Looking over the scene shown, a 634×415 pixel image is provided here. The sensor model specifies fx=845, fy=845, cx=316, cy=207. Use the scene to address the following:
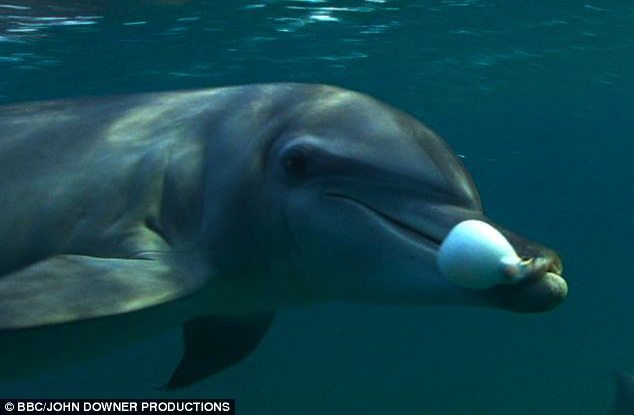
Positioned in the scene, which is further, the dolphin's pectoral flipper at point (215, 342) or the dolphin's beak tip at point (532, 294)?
the dolphin's pectoral flipper at point (215, 342)

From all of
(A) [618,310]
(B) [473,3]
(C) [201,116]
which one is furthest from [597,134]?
(C) [201,116]

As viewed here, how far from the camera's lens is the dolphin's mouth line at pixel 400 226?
13.9 feet

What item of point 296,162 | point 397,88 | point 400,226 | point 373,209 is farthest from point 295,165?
point 397,88

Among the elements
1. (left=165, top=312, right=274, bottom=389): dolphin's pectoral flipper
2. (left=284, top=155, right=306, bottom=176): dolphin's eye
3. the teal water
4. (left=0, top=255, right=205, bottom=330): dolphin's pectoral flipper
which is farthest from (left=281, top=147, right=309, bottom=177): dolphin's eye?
the teal water

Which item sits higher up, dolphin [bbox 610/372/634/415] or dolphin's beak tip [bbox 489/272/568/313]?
dolphin's beak tip [bbox 489/272/568/313]

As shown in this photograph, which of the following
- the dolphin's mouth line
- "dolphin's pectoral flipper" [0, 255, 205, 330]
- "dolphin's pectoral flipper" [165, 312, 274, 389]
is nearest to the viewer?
"dolphin's pectoral flipper" [0, 255, 205, 330]

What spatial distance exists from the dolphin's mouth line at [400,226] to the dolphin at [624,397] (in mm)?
14752

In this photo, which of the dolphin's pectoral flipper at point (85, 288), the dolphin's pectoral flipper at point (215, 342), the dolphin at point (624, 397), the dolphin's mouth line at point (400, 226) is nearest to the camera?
the dolphin's pectoral flipper at point (85, 288)

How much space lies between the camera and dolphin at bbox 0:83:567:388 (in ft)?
14.0

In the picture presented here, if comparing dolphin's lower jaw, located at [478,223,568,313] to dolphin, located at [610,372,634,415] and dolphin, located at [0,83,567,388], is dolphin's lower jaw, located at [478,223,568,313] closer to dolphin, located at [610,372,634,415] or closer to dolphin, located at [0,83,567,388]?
dolphin, located at [0,83,567,388]

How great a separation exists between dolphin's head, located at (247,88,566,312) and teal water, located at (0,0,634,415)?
1042cm

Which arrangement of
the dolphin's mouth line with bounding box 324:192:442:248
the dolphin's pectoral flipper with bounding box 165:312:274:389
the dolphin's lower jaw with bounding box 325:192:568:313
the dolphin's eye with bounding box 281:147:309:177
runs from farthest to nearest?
1. the dolphin's pectoral flipper with bounding box 165:312:274:389
2. the dolphin's eye with bounding box 281:147:309:177
3. the dolphin's mouth line with bounding box 324:192:442:248
4. the dolphin's lower jaw with bounding box 325:192:568:313

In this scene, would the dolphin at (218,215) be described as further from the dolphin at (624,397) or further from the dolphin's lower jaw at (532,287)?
the dolphin at (624,397)

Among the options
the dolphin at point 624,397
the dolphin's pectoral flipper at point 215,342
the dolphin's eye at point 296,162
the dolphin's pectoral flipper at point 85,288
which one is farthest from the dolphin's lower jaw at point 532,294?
the dolphin at point 624,397
